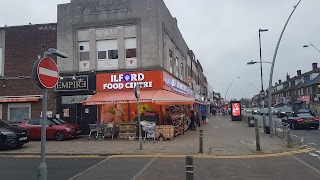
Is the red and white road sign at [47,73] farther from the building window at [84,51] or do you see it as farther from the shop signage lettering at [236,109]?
the shop signage lettering at [236,109]

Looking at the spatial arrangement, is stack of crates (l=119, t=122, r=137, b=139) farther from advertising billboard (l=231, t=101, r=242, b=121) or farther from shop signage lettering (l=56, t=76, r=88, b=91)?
advertising billboard (l=231, t=101, r=242, b=121)

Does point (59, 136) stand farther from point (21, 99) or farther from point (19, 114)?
point (19, 114)

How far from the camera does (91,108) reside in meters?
21.5

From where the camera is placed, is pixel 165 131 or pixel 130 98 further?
pixel 130 98

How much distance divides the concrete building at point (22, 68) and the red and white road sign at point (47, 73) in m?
17.6

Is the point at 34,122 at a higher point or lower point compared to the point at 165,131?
higher

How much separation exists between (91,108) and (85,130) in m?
1.54

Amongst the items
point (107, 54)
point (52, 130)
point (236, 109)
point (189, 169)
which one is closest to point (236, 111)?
point (236, 109)

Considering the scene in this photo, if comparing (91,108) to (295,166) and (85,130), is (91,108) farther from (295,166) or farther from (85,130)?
(295,166)

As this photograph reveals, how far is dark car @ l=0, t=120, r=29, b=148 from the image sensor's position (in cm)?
→ 1454

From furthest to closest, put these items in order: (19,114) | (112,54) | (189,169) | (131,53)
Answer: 1. (19,114)
2. (112,54)
3. (131,53)
4. (189,169)

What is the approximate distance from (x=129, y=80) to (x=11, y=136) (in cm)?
814

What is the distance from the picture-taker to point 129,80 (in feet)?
67.5

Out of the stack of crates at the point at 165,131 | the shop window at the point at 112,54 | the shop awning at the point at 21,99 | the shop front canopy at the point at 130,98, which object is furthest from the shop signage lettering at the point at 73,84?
the stack of crates at the point at 165,131
